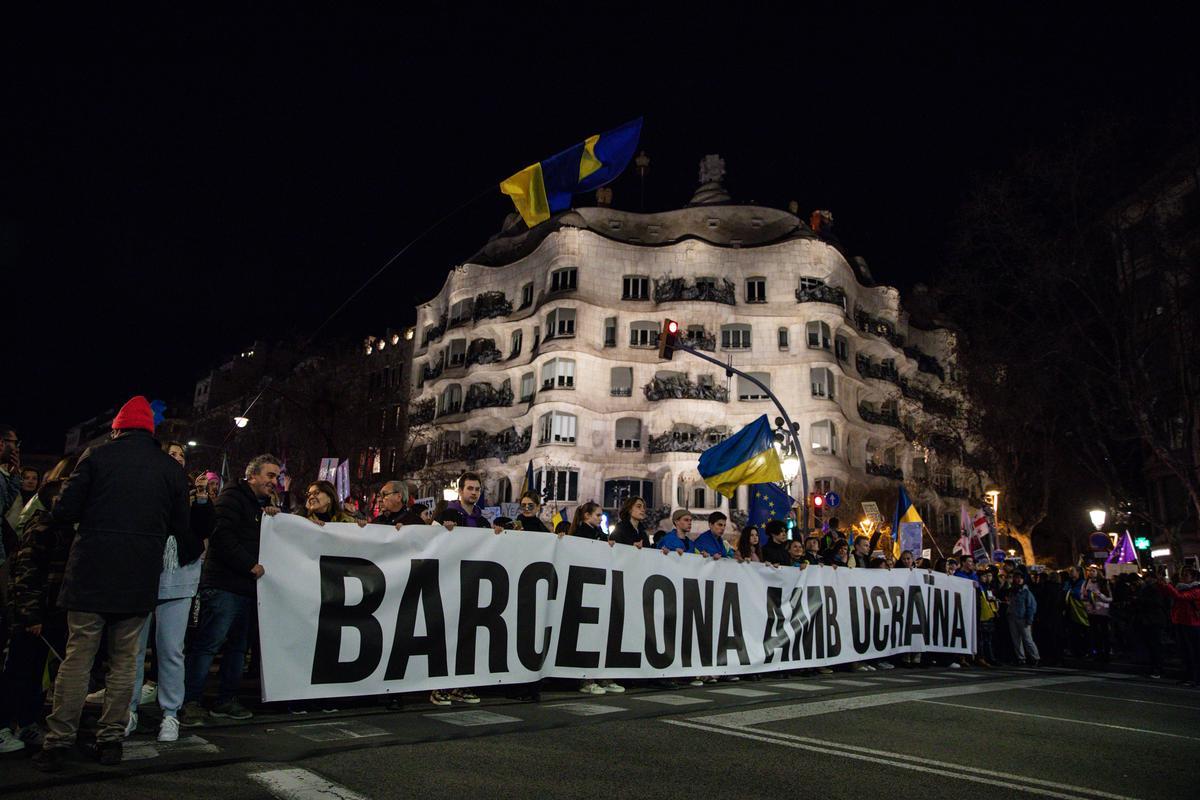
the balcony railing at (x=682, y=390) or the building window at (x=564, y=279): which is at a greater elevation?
the building window at (x=564, y=279)

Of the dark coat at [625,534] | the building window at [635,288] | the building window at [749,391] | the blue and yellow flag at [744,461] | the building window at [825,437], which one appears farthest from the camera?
the building window at [635,288]

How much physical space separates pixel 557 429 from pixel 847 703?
4031 cm

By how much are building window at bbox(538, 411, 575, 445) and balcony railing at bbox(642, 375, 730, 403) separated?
16.1ft

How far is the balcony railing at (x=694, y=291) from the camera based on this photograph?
4991cm

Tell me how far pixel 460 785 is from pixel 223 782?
3.92 feet

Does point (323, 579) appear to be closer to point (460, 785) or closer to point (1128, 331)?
point (460, 785)

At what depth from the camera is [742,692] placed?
8664 millimetres

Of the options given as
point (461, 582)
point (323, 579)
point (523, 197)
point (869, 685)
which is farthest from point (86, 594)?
point (523, 197)

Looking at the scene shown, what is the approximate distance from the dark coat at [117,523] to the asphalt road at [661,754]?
919mm

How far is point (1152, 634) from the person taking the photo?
15.5 m

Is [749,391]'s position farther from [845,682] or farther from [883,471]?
[845,682]

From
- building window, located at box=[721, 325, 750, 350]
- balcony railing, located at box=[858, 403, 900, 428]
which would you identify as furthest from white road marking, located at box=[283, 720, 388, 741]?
balcony railing, located at box=[858, 403, 900, 428]

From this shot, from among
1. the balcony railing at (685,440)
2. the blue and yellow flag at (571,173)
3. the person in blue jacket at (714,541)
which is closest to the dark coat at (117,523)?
the person in blue jacket at (714,541)

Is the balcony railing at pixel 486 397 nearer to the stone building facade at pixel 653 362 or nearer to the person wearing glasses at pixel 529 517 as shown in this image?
the stone building facade at pixel 653 362
